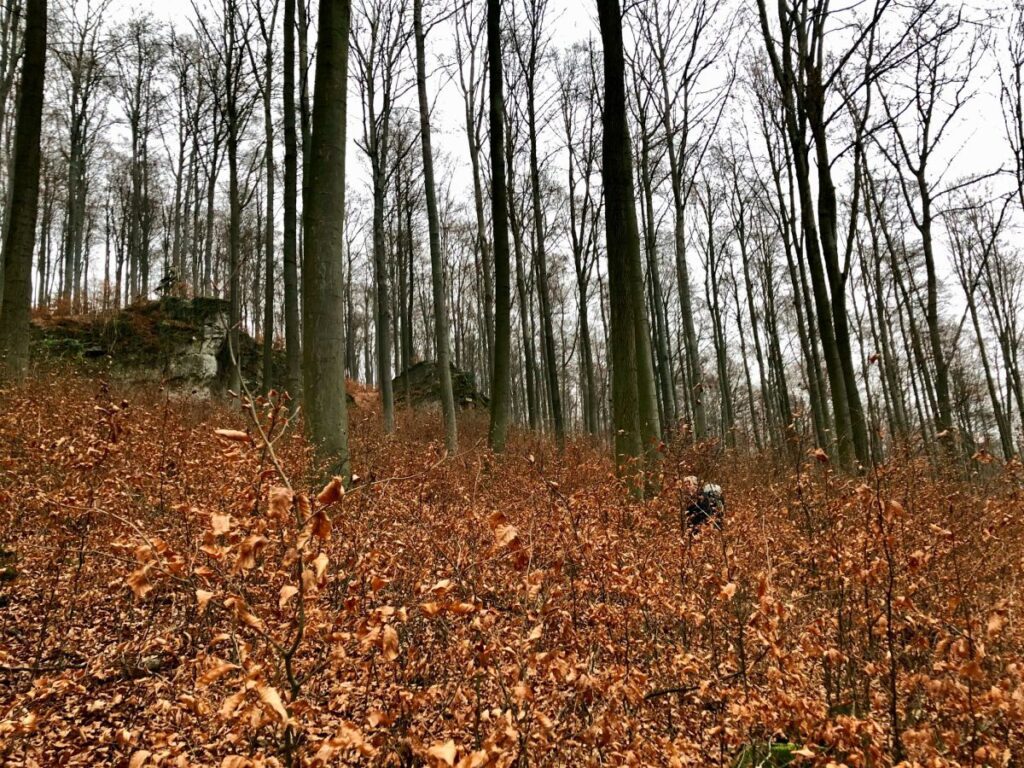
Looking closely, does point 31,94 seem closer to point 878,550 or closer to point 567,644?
point 567,644

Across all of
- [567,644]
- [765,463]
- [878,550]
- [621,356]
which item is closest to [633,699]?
[567,644]

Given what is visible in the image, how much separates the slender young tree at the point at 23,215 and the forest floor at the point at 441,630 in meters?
2.23

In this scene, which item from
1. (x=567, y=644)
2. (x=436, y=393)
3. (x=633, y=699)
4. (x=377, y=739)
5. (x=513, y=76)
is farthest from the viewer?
(x=436, y=393)

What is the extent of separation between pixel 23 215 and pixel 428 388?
15126 mm

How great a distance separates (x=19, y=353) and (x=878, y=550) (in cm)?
939

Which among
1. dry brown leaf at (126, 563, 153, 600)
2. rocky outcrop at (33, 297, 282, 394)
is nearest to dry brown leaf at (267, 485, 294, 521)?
dry brown leaf at (126, 563, 153, 600)

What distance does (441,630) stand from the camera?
110 inches

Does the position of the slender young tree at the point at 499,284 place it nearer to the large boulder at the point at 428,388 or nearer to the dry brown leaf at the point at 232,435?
the dry brown leaf at the point at 232,435

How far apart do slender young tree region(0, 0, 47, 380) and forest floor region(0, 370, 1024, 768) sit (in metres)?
2.23

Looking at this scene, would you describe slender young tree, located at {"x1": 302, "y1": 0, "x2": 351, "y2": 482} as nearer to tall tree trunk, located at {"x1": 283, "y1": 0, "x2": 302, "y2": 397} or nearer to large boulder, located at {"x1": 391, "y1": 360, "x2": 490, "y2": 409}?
tall tree trunk, located at {"x1": 283, "y1": 0, "x2": 302, "y2": 397}

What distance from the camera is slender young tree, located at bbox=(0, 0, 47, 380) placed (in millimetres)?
6719

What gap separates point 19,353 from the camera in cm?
689

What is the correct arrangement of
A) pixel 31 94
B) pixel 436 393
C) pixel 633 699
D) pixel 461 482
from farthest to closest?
1. pixel 436 393
2. pixel 31 94
3. pixel 461 482
4. pixel 633 699

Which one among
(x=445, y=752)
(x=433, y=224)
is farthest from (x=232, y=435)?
(x=433, y=224)
